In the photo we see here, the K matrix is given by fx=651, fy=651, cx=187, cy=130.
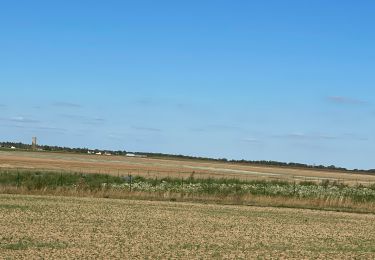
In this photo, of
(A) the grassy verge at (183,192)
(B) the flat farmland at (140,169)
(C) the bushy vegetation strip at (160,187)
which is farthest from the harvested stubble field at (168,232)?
(B) the flat farmland at (140,169)

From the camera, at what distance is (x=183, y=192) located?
43.6 meters

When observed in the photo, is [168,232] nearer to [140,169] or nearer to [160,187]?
[160,187]

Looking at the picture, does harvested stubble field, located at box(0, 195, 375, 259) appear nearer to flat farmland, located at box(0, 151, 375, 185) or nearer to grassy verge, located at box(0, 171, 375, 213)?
grassy verge, located at box(0, 171, 375, 213)

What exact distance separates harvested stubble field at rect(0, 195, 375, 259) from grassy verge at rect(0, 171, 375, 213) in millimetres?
5320

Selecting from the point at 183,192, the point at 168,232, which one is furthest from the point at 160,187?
the point at 168,232

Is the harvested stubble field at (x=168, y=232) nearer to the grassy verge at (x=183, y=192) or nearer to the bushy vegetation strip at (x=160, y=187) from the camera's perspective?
the grassy verge at (x=183, y=192)

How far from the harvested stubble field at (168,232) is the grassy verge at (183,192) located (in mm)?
5320

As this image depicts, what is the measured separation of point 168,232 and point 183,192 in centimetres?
2001

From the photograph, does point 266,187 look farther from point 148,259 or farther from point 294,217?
point 148,259

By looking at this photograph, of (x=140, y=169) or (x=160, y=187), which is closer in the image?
(x=160, y=187)

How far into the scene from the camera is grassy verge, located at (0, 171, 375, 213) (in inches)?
1629

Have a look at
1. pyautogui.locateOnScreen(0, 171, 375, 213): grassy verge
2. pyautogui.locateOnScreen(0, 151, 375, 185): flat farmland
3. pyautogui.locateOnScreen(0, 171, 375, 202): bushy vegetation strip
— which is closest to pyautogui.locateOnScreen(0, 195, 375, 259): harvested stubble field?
pyautogui.locateOnScreen(0, 171, 375, 213): grassy verge

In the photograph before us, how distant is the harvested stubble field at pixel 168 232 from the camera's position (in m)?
18.9

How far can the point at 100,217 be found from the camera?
27547 millimetres
